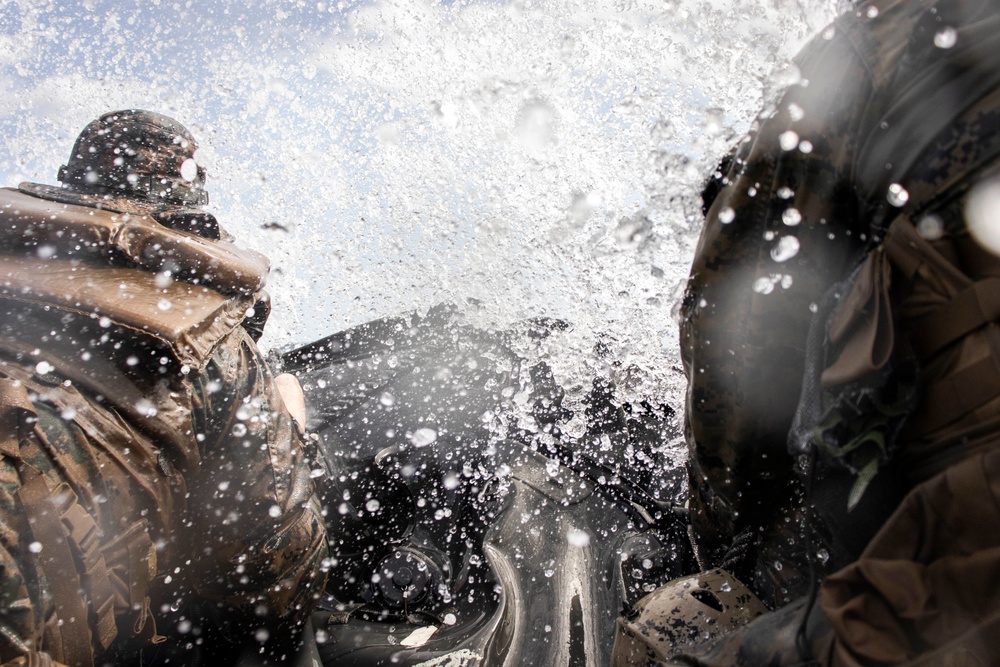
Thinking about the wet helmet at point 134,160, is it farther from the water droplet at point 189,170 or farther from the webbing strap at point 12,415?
the webbing strap at point 12,415

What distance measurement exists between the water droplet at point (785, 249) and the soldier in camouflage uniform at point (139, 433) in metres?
1.68

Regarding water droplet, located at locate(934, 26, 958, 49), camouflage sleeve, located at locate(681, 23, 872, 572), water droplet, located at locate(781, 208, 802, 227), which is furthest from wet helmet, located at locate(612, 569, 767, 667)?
water droplet, located at locate(934, 26, 958, 49)

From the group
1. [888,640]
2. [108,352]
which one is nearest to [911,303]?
[888,640]

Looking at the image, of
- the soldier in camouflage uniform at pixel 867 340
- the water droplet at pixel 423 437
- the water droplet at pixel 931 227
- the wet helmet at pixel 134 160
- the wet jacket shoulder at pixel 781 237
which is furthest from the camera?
the water droplet at pixel 423 437

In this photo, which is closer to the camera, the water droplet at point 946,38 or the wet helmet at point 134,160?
the water droplet at point 946,38

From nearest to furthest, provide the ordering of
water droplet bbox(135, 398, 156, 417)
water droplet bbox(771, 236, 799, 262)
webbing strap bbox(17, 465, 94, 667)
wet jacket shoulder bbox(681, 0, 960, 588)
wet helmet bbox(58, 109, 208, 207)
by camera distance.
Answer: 1. wet jacket shoulder bbox(681, 0, 960, 588)
2. water droplet bbox(771, 236, 799, 262)
3. webbing strap bbox(17, 465, 94, 667)
4. water droplet bbox(135, 398, 156, 417)
5. wet helmet bbox(58, 109, 208, 207)

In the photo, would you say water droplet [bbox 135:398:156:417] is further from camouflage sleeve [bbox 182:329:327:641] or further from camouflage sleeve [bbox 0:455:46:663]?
camouflage sleeve [bbox 0:455:46:663]

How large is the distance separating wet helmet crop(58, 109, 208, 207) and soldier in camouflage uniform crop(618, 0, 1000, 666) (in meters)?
2.00

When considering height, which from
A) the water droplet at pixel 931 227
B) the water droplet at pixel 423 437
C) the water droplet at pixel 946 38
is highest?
the water droplet at pixel 946 38

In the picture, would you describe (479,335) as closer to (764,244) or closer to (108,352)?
(108,352)

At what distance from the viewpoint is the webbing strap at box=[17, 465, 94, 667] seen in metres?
1.36

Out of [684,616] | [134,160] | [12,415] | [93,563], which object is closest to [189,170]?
[134,160]

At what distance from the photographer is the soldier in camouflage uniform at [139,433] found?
1416mm

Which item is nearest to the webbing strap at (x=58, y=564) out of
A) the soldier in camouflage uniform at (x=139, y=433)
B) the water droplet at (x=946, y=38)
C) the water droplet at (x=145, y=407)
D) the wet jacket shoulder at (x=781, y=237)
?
the soldier in camouflage uniform at (x=139, y=433)
